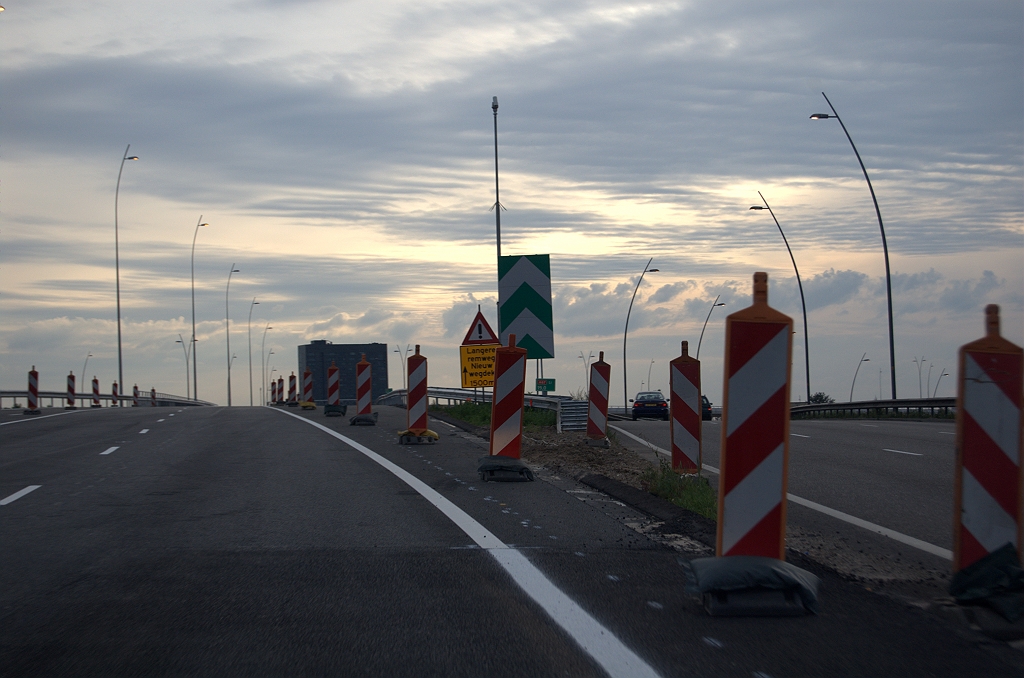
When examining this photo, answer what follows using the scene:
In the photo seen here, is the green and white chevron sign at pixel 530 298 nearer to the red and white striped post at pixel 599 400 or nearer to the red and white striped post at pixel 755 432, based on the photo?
the red and white striped post at pixel 599 400

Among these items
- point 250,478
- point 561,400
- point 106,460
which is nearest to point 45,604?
point 250,478

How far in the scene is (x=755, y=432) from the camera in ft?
19.0

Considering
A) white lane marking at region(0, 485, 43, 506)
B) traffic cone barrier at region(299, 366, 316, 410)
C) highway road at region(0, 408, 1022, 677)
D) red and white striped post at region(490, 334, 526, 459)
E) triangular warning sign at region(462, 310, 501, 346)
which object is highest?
triangular warning sign at region(462, 310, 501, 346)

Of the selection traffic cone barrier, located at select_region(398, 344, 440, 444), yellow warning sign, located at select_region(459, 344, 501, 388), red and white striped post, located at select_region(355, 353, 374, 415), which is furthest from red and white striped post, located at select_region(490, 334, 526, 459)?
red and white striped post, located at select_region(355, 353, 374, 415)

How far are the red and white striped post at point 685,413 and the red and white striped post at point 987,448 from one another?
7.06 metres

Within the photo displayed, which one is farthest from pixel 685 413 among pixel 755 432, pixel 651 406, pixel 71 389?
pixel 71 389

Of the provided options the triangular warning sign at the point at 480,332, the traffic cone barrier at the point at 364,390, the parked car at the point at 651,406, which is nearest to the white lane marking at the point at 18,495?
the triangular warning sign at the point at 480,332

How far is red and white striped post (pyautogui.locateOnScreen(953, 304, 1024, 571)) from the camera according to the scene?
562 centimetres

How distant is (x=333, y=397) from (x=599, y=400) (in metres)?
16.6

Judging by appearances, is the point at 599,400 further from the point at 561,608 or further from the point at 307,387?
the point at 307,387

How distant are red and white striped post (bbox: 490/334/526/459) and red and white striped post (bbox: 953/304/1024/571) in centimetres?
724

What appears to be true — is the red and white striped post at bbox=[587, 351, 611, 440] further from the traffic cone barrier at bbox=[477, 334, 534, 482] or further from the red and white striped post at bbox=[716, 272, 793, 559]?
the red and white striped post at bbox=[716, 272, 793, 559]

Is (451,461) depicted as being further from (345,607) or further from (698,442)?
(345,607)

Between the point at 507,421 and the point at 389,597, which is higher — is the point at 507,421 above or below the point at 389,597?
above
